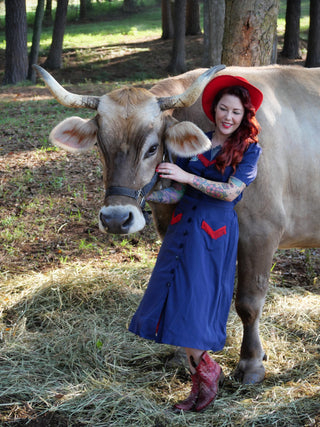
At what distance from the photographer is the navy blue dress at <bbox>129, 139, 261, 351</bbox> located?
317cm

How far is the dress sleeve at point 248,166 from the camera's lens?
10.5ft

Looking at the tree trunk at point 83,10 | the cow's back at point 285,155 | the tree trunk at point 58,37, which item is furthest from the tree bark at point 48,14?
the cow's back at point 285,155

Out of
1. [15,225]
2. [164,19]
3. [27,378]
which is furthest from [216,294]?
[164,19]

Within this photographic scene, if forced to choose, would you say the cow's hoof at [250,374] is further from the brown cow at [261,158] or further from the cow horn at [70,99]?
the cow horn at [70,99]

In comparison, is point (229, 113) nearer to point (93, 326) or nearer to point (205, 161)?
point (205, 161)

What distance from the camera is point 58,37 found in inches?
704

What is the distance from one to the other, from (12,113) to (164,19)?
1444cm

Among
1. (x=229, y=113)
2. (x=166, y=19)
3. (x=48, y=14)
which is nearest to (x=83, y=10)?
(x=48, y=14)

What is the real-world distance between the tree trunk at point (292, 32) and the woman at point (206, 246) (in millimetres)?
16120

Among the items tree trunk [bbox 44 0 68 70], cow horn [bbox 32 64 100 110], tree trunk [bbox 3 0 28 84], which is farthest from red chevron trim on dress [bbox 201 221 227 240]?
tree trunk [bbox 44 0 68 70]

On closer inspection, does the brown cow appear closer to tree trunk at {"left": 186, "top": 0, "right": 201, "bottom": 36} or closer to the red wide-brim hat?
the red wide-brim hat

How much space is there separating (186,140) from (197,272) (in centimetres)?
Answer: 83

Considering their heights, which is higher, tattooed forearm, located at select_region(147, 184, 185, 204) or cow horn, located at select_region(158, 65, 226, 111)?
cow horn, located at select_region(158, 65, 226, 111)

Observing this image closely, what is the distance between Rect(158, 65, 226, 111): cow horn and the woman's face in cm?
16
